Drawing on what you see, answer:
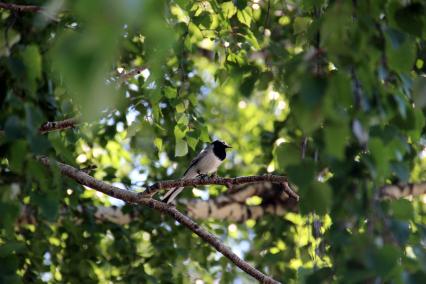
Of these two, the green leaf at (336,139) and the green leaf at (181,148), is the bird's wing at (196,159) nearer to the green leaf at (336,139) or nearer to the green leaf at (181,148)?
the green leaf at (181,148)

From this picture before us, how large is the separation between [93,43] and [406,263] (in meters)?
0.90

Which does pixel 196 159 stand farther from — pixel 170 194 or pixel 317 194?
pixel 317 194

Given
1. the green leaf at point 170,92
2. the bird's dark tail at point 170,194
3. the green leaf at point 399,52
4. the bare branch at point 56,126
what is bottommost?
the bird's dark tail at point 170,194

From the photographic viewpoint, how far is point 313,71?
1540 mm

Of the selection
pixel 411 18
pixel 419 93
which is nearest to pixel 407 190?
pixel 419 93

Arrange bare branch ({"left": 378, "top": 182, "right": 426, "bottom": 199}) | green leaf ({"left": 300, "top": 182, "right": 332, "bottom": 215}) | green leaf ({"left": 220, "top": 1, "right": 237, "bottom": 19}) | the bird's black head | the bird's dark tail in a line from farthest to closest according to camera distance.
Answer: the bird's black head → bare branch ({"left": 378, "top": 182, "right": 426, "bottom": 199}) → the bird's dark tail → green leaf ({"left": 220, "top": 1, "right": 237, "bottom": 19}) → green leaf ({"left": 300, "top": 182, "right": 332, "bottom": 215})

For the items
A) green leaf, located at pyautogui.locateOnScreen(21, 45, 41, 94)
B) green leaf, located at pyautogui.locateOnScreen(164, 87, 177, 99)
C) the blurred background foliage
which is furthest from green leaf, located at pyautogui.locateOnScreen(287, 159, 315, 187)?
green leaf, located at pyautogui.locateOnScreen(164, 87, 177, 99)

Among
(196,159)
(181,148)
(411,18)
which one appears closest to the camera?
(411,18)

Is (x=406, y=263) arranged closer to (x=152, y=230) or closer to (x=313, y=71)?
(x=313, y=71)

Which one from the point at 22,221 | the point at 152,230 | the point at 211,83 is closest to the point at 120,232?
the point at 152,230

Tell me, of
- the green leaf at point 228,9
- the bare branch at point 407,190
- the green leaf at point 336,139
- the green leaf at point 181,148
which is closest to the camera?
the green leaf at point 336,139

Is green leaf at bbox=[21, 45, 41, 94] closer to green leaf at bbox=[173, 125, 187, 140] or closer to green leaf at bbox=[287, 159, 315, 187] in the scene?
green leaf at bbox=[287, 159, 315, 187]

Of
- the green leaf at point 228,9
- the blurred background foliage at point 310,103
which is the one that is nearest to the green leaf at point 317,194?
the blurred background foliage at point 310,103

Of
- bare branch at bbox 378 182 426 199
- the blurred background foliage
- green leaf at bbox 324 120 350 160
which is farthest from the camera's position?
bare branch at bbox 378 182 426 199
